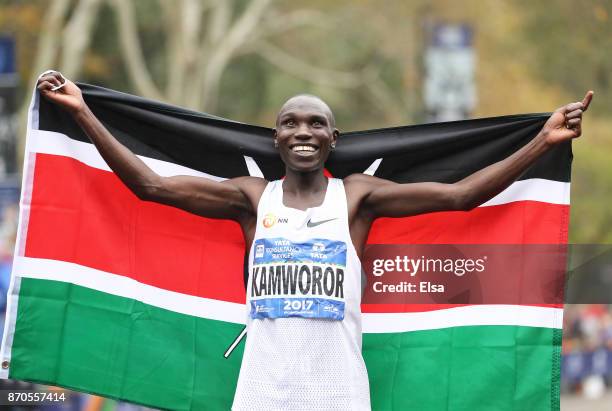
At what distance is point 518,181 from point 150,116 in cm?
189

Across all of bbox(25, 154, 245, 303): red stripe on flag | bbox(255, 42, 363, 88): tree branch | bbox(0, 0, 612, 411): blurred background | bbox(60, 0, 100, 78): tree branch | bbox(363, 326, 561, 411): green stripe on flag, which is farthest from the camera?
bbox(255, 42, 363, 88): tree branch

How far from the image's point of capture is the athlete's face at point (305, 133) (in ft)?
18.4

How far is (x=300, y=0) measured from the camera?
118 feet

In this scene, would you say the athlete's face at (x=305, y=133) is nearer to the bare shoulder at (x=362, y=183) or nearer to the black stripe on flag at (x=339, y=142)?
the bare shoulder at (x=362, y=183)

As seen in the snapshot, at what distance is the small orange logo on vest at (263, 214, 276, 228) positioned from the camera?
5.59 m

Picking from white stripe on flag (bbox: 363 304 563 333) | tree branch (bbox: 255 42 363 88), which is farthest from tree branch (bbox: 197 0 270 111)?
white stripe on flag (bbox: 363 304 563 333)

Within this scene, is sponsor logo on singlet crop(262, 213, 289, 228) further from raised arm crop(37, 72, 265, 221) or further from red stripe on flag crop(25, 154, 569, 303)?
red stripe on flag crop(25, 154, 569, 303)

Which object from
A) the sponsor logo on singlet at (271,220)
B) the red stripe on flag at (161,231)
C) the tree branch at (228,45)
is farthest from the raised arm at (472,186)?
the tree branch at (228,45)

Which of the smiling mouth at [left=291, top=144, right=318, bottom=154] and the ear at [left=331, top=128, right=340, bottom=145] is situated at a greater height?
the ear at [left=331, top=128, right=340, bottom=145]

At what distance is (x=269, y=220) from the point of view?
5605 mm

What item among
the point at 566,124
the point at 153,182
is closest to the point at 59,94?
the point at 153,182

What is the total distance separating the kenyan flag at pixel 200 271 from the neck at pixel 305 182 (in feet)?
1.86

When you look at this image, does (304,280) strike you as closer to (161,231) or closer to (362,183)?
(362,183)

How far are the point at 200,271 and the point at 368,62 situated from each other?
114ft
